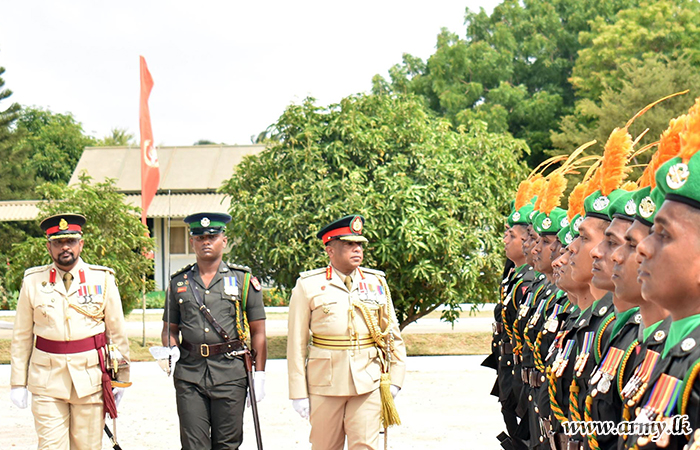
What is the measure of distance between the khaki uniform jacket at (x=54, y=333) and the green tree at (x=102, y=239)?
8103 millimetres

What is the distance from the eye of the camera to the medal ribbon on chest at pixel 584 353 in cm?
390

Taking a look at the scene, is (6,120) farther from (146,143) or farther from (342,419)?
(342,419)

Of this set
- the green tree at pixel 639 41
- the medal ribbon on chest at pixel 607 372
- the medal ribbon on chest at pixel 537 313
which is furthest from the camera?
the green tree at pixel 639 41

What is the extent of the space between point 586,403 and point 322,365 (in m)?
2.88

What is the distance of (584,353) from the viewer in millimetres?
3969

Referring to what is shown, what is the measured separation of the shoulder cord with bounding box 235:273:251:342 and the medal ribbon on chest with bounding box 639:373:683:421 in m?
4.46

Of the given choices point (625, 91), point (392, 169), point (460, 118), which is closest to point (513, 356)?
point (392, 169)

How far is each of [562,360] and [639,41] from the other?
28.6m

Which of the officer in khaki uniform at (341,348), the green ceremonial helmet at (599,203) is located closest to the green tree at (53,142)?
the officer in khaki uniform at (341,348)

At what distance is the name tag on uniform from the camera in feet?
21.9

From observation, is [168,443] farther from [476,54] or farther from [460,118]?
[476,54]

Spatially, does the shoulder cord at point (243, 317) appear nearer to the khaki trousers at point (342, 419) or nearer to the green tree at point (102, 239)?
the khaki trousers at point (342, 419)

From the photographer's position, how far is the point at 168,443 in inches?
325

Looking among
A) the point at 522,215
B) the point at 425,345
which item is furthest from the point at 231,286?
the point at 425,345
